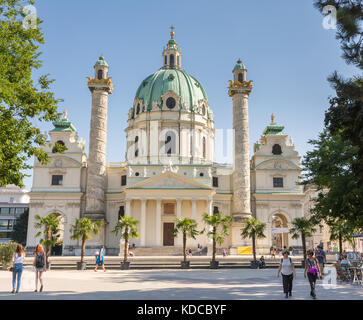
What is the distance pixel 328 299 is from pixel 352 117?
239 inches

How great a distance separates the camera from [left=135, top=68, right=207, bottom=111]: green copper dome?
69562 mm

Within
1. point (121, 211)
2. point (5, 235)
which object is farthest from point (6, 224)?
point (121, 211)

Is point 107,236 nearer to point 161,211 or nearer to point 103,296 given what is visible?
point 161,211

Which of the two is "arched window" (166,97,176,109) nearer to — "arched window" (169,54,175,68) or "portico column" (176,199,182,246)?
"arched window" (169,54,175,68)

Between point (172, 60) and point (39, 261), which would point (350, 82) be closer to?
point (39, 261)

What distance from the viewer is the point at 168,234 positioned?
58.4 meters

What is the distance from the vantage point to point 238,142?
194ft

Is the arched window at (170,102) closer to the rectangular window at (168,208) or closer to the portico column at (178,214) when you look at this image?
the rectangular window at (168,208)

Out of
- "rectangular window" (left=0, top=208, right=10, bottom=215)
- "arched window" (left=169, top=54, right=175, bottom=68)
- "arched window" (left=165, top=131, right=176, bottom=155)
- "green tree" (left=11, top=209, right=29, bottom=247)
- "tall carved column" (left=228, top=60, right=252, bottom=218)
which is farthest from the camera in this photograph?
"rectangular window" (left=0, top=208, right=10, bottom=215)

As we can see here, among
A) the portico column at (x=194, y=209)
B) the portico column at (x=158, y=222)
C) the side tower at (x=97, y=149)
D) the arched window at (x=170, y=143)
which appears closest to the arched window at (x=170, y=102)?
the arched window at (x=170, y=143)

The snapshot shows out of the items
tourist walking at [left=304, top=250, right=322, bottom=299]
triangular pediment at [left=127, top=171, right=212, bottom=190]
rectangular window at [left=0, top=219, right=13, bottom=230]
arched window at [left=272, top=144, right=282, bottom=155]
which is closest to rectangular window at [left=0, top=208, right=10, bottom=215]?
rectangular window at [left=0, top=219, right=13, bottom=230]

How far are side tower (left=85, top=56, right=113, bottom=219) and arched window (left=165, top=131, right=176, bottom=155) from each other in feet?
37.9
